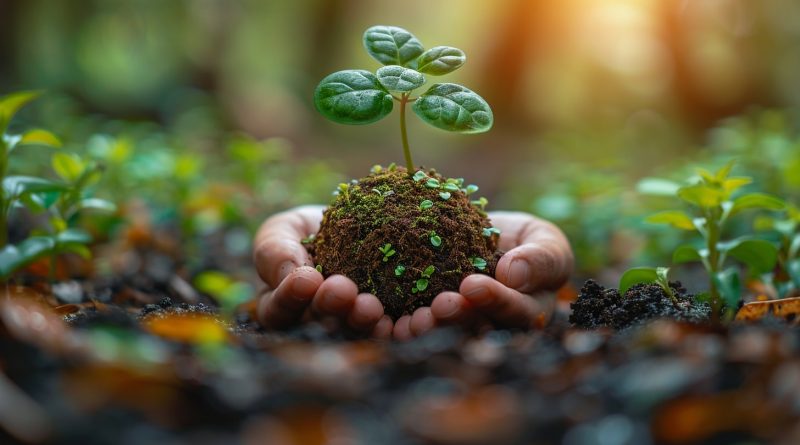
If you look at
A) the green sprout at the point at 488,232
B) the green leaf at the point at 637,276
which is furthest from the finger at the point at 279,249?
the green leaf at the point at 637,276

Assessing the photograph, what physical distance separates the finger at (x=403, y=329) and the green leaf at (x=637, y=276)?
595 millimetres

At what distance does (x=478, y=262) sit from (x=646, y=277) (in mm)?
448

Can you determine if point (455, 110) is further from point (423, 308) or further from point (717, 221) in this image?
point (717, 221)

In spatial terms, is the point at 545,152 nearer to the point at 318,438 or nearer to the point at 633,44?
the point at 633,44

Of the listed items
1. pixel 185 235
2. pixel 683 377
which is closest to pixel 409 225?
pixel 683 377

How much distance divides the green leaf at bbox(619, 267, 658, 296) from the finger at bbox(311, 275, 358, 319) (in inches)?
28.5

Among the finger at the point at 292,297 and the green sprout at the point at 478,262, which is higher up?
the green sprout at the point at 478,262

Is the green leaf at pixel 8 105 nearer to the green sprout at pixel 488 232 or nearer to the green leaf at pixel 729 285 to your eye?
the green sprout at pixel 488 232

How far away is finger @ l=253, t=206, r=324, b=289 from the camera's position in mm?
1873

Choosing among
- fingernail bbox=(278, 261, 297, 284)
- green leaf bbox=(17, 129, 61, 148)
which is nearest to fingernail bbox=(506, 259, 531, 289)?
fingernail bbox=(278, 261, 297, 284)

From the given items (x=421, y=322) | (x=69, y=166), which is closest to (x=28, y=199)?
(x=69, y=166)

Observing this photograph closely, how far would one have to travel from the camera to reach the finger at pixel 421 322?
1.64m

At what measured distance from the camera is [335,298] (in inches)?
64.9

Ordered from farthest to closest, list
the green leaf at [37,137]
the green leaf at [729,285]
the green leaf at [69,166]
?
the green leaf at [69,166] → the green leaf at [37,137] → the green leaf at [729,285]
